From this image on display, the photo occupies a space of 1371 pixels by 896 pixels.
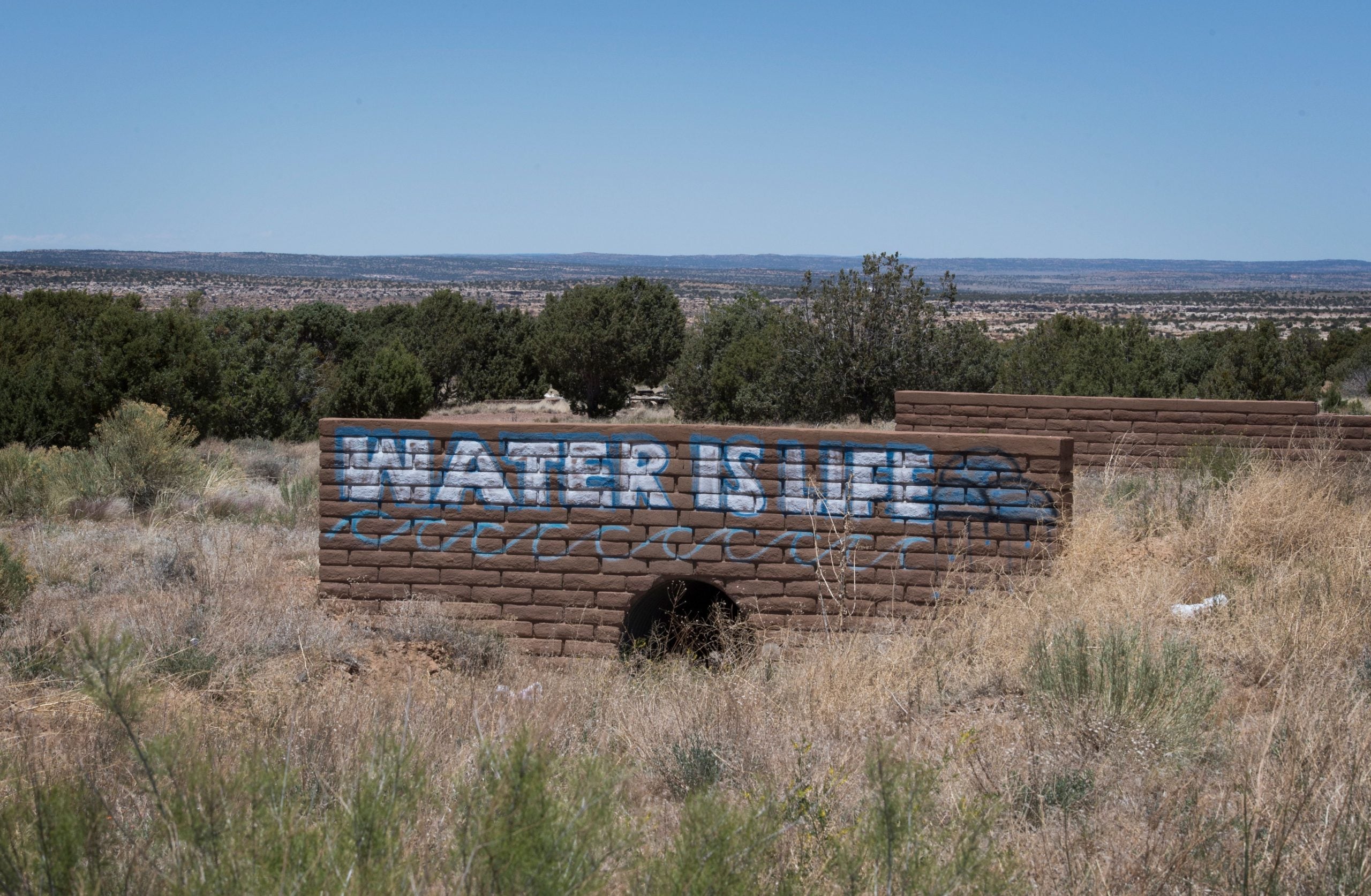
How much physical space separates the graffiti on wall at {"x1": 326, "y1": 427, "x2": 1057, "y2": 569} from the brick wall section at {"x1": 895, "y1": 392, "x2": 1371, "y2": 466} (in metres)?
4.63

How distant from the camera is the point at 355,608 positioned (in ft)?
26.7

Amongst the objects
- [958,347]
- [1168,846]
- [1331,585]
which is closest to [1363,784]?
[1168,846]

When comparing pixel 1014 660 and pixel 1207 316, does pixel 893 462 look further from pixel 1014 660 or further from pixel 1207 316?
pixel 1207 316

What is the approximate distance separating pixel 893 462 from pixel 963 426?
483 cm

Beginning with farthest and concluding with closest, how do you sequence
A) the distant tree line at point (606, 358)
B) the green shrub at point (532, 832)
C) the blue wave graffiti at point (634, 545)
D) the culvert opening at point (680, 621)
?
the distant tree line at point (606, 358) → the culvert opening at point (680, 621) → the blue wave graffiti at point (634, 545) → the green shrub at point (532, 832)

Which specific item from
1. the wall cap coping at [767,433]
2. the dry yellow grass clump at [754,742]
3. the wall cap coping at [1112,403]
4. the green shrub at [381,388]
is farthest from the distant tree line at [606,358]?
the dry yellow grass clump at [754,742]

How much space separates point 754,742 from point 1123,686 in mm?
1703

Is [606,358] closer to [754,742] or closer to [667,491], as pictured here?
[667,491]

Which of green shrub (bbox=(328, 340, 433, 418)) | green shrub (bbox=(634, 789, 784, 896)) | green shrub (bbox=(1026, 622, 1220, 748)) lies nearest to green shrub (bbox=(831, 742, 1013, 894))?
green shrub (bbox=(634, 789, 784, 896))

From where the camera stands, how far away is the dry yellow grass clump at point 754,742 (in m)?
2.76

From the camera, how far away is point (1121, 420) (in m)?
12.3

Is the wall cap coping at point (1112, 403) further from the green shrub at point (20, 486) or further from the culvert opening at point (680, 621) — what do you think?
the green shrub at point (20, 486)

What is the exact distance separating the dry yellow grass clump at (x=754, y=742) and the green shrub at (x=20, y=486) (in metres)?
4.96

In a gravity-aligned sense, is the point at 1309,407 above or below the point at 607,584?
above
